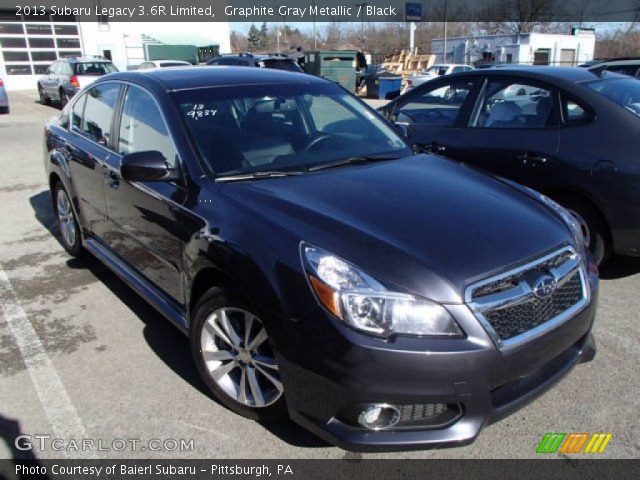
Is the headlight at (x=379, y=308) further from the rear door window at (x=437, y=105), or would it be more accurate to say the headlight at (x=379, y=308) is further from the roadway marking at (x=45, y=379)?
the rear door window at (x=437, y=105)

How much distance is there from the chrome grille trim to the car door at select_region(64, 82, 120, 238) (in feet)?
9.18

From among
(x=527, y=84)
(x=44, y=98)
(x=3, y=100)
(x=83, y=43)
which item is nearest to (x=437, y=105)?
(x=527, y=84)

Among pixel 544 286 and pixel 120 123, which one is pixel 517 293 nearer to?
pixel 544 286

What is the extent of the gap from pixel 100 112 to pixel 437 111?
10.3ft

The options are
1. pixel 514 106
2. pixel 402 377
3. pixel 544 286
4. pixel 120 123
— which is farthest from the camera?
pixel 514 106

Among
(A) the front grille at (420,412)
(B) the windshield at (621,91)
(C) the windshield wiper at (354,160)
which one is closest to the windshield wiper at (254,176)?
(C) the windshield wiper at (354,160)

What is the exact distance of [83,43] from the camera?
30.2 m

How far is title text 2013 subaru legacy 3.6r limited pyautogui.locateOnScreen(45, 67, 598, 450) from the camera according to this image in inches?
84.6

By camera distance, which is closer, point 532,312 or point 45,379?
point 532,312

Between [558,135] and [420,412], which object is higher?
[558,135]

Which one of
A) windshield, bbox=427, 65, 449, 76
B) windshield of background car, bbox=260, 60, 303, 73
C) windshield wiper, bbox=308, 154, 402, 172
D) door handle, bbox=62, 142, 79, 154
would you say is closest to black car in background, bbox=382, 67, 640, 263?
windshield wiper, bbox=308, 154, 402, 172

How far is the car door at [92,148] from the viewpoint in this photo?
398 cm

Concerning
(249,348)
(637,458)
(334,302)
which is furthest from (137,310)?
(637,458)

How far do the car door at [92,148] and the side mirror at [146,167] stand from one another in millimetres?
971
